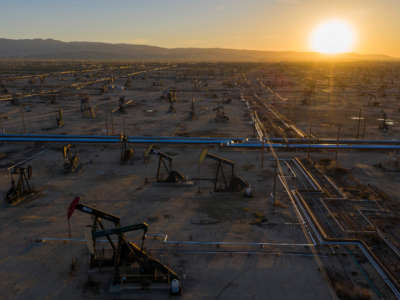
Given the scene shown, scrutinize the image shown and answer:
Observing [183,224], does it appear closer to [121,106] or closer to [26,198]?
[26,198]

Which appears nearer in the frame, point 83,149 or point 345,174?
point 345,174

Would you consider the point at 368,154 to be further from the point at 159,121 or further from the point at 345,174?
the point at 159,121

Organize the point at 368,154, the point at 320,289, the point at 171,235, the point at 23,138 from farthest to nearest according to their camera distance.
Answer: the point at 23,138, the point at 368,154, the point at 171,235, the point at 320,289

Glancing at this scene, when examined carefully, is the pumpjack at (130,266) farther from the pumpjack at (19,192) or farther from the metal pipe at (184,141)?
the metal pipe at (184,141)

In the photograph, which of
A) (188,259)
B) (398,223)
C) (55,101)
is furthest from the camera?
(55,101)

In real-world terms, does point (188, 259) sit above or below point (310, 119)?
below

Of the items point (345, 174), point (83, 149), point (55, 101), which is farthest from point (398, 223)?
point (55, 101)

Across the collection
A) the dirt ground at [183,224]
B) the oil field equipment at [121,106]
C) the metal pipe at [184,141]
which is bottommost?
the dirt ground at [183,224]

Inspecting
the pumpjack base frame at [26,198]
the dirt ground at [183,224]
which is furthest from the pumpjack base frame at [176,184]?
the pumpjack base frame at [26,198]

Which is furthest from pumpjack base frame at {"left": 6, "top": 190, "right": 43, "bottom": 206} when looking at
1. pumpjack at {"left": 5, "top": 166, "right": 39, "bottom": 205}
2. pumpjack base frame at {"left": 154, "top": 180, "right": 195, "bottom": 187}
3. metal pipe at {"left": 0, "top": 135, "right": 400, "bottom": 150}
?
metal pipe at {"left": 0, "top": 135, "right": 400, "bottom": 150}

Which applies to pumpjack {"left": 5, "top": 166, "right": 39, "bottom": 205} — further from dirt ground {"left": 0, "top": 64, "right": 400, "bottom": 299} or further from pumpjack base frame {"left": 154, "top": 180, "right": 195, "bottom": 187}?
pumpjack base frame {"left": 154, "top": 180, "right": 195, "bottom": 187}

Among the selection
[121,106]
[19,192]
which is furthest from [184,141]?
[121,106]
